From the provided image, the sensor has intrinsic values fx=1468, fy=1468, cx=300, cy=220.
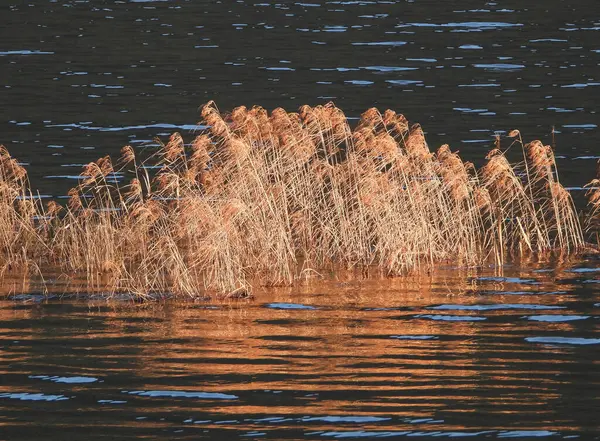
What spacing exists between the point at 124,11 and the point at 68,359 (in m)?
46.9

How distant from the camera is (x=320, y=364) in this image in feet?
56.7

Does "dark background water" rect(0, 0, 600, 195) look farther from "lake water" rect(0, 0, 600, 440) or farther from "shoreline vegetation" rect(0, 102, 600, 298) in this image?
"shoreline vegetation" rect(0, 102, 600, 298)

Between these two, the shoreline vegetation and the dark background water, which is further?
the dark background water

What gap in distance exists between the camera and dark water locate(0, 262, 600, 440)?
1499 centimetres

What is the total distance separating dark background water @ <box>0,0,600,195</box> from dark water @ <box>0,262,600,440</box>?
36.5 feet

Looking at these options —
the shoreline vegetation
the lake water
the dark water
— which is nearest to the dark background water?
the lake water

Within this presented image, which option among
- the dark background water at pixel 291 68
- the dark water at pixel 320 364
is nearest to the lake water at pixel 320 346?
the dark water at pixel 320 364

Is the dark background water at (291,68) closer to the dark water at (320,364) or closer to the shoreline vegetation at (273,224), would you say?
the shoreline vegetation at (273,224)

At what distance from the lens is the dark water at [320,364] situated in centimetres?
1499


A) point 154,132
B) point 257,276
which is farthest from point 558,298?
point 154,132

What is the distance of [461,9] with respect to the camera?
62.6 m

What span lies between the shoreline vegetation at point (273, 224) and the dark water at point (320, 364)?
951mm

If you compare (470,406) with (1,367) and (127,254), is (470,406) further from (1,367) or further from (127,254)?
(127,254)

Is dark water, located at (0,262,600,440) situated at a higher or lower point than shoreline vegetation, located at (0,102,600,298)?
lower
